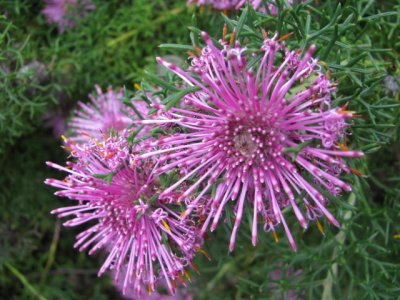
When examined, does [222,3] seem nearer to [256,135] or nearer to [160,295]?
[256,135]

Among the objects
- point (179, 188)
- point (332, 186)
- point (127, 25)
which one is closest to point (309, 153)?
Result: point (332, 186)

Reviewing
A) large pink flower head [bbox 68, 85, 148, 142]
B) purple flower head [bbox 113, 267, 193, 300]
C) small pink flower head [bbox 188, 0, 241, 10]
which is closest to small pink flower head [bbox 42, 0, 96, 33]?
large pink flower head [bbox 68, 85, 148, 142]

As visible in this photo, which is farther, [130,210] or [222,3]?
[222,3]

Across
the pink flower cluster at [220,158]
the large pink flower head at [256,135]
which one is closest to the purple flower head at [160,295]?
the pink flower cluster at [220,158]

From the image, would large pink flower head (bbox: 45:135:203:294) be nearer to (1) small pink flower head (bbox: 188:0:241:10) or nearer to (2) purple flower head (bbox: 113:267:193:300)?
(1) small pink flower head (bbox: 188:0:241:10)

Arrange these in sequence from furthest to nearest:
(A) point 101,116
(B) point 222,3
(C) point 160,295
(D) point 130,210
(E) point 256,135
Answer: (C) point 160,295 → (A) point 101,116 → (B) point 222,3 → (D) point 130,210 → (E) point 256,135

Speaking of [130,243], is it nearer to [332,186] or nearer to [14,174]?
[332,186]

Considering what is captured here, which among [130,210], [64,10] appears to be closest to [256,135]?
[130,210]

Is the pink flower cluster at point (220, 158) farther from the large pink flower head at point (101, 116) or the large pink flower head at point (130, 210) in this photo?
the large pink flower head at point (101, 116)
